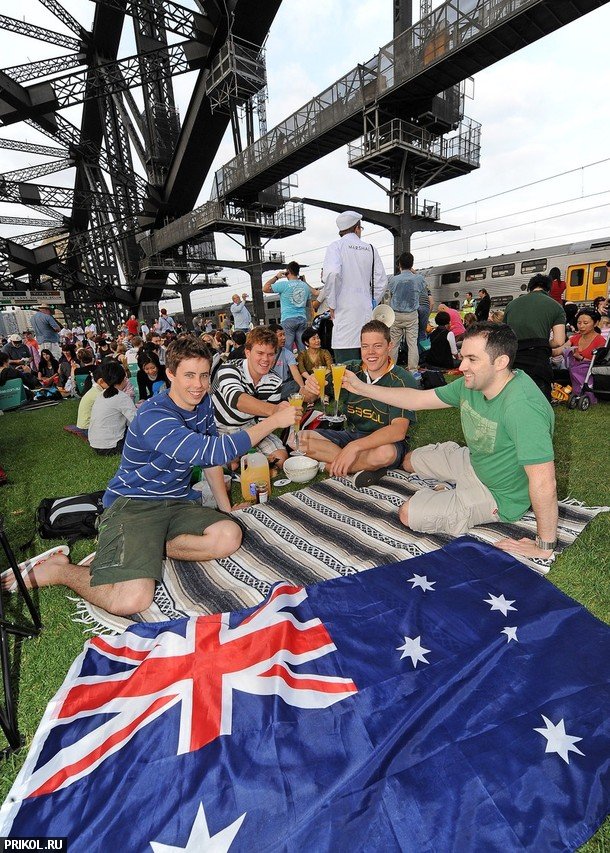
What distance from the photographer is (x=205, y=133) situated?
2114 centimetres

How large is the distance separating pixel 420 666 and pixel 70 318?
34.0 meters

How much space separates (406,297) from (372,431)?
5.00m

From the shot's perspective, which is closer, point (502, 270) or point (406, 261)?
point (406, 261)

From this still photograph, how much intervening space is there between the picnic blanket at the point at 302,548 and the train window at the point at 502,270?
21.5m

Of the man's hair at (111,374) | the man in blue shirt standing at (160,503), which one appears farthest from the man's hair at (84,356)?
the man in blue shirt standing at (160,503)

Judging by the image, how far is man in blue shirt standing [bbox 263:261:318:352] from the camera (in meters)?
7.11

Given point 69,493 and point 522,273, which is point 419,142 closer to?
point 522,273

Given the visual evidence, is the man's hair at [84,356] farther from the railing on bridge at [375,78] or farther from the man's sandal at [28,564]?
the railing on bridge at [375,78]

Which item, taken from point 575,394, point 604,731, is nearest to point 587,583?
point 604,731

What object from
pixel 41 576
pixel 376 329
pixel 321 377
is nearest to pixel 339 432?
pixel 321 377

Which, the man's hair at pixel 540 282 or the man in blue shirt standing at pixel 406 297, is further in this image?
the man in blue shirt standing at pixel 406 297

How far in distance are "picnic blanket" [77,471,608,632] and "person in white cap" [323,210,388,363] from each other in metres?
2.50

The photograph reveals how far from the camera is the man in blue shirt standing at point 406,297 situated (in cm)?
796

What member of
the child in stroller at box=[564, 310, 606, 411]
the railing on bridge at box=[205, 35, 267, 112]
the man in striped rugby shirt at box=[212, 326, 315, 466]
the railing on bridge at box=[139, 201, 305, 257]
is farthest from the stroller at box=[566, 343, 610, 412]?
the railing on bridge at box=[139, 201, 305, 257]
